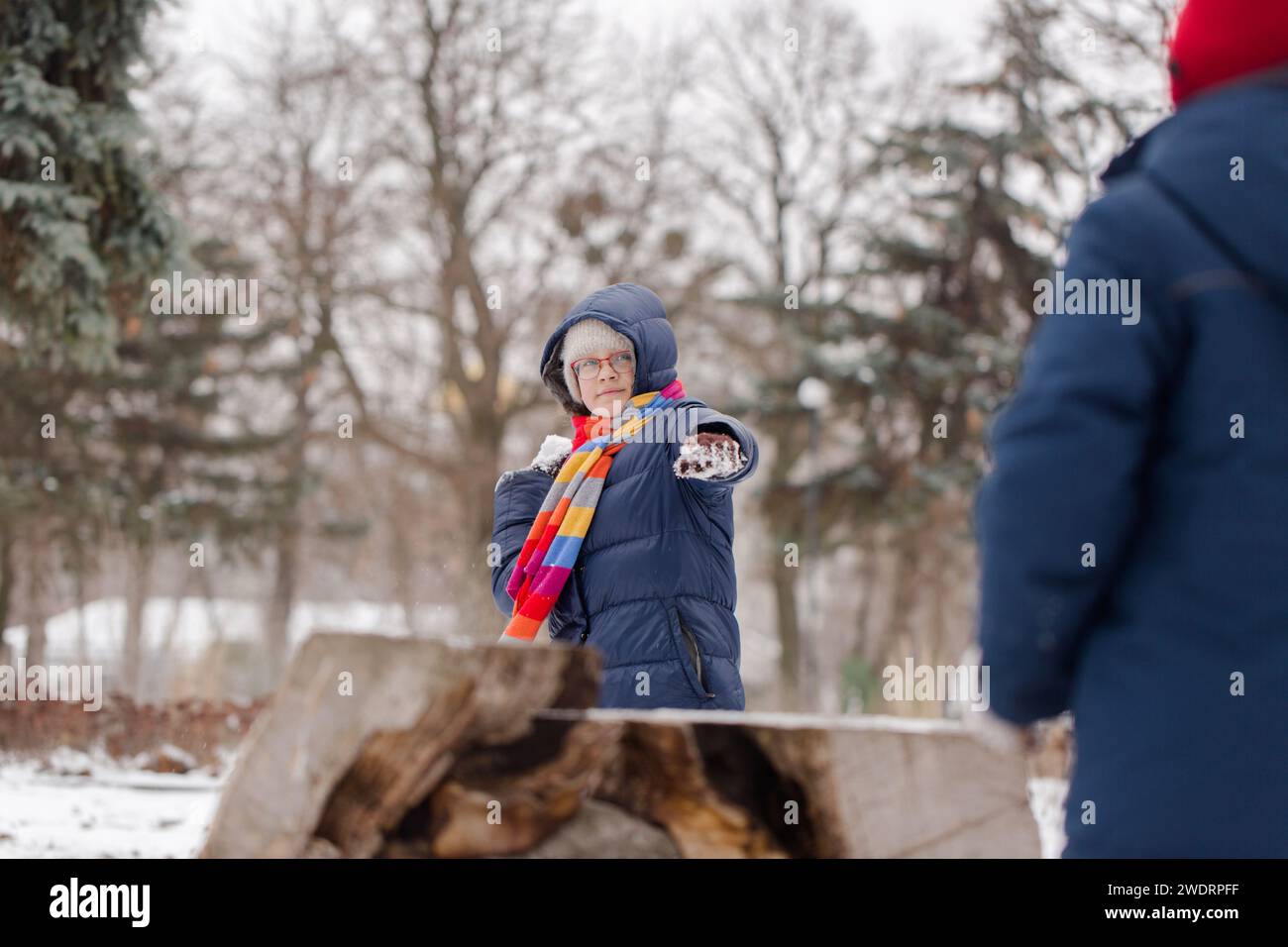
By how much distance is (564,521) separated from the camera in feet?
12.0

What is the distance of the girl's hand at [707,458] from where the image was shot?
Result: 3107mm

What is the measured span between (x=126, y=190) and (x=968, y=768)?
27.3 feet

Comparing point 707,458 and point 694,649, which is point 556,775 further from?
point 694,649

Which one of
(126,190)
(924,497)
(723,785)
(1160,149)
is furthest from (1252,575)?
(924,497)

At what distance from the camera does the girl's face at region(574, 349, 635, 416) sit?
3865mm

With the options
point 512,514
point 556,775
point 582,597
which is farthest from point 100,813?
point 556,775

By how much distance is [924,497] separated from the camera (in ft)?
72.5

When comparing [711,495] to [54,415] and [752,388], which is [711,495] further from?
[752,388]

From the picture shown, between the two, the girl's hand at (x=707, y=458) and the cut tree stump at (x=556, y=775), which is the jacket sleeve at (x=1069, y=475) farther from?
the girl's hand at (x=707, y=458)

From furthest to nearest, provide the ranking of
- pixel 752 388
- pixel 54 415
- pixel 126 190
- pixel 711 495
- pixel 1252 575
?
pixel 752 388 → pixel 54 415 → pixel 126 190 → pixel 711 495 → pixel 1252 575

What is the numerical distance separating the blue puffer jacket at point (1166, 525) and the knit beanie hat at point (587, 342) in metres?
2.23

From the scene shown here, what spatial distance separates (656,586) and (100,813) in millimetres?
3948

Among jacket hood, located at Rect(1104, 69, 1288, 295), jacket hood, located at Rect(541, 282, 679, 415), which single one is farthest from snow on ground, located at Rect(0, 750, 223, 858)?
jacket hood, located at Rect(1104, 69, 1288, 295)

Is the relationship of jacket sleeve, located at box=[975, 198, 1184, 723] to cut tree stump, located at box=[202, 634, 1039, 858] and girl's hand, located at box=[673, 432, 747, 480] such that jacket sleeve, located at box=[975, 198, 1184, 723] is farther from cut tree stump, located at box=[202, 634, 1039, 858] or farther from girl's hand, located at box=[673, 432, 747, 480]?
girl's hand, located at box=[673, 432, 747, 480]
